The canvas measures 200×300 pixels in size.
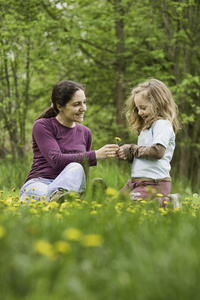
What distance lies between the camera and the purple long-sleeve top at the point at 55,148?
3.51 meters

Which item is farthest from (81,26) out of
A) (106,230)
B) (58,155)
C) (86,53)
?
(106,230)

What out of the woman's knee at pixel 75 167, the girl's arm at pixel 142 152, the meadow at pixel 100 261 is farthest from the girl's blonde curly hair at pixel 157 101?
the meadow at pixel 100 261

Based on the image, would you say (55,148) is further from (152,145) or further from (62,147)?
(152,145)

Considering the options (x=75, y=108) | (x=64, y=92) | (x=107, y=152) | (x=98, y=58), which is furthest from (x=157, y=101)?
(x=98, y=58)

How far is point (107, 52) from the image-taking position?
935cm

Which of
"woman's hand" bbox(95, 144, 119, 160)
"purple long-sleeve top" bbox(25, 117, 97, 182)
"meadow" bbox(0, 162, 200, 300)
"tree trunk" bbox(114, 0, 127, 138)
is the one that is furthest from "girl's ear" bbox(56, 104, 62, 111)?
"tree trunk" bbox(114, 0, 127, 138)

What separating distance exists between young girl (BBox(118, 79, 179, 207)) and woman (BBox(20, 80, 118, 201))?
252 mm

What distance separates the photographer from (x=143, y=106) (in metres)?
3.56

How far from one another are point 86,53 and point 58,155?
226 inches

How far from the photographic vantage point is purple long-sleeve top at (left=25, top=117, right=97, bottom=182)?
351 centimetres

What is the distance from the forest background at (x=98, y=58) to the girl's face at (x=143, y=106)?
12.0ft

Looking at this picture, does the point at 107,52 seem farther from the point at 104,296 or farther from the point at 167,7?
the point at 104,296

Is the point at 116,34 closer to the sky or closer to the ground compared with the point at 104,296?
closer to the sky

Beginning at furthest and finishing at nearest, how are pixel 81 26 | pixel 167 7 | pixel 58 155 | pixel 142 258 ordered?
pixel 167 7, pixel 81 26, pixel 58 155, pixel 142 258
